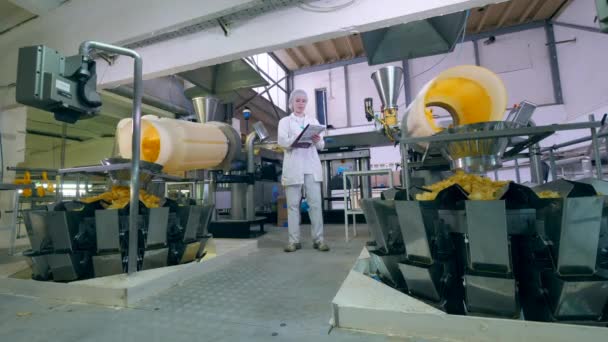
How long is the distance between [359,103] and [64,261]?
5.44 meters

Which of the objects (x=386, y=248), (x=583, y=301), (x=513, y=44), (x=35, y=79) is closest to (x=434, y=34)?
(x=386, y=248)

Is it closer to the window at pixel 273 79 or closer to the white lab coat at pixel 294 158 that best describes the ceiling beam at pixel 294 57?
the window at pixel 273 79

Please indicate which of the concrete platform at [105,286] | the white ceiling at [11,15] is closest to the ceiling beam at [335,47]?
the white ceiling at [11,15]

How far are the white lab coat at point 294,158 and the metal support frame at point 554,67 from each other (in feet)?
16.7

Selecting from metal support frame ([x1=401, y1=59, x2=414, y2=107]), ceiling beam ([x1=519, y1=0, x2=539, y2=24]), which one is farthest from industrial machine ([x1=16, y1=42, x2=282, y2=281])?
ceiling beam ([x1=519, y1=0, x2=539, y2=24])

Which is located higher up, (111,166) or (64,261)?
(111,166)

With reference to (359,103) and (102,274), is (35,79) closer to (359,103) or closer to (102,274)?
(102,274)

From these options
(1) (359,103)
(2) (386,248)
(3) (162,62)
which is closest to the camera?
(2) (386,248)

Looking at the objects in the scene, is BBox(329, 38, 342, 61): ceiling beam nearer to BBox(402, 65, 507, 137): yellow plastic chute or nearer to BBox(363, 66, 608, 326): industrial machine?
BBox(402, 65, 507, 137): yellow plastic chute

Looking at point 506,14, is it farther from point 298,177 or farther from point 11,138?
point 11,138

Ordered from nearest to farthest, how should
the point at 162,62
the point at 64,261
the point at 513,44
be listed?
the point at 64,261
the point at 162,62
the point at 513,44

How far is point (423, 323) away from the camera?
680 millimetres

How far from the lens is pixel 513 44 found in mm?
4977

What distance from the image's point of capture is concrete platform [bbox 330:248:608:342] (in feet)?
1.95
